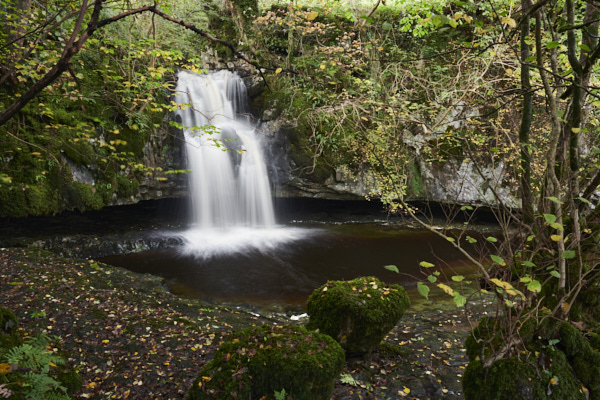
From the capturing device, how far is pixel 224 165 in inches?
502

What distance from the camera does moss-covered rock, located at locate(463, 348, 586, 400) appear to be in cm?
256

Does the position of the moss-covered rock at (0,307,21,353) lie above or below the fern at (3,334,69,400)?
above

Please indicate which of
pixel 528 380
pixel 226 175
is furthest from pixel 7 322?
pixel 226 175

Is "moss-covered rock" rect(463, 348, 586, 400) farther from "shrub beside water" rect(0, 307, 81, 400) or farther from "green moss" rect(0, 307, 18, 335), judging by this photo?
"green moss" rect(0, 307, 18, 335)

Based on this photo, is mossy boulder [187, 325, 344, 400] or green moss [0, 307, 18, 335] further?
green moss [0, 307, 18, 335]

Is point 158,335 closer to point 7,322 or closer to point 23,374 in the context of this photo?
point 7,322

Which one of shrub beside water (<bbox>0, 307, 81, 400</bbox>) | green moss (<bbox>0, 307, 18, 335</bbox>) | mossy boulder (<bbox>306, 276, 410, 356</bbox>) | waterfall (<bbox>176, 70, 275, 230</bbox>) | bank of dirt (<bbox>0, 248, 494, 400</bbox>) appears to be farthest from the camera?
waterfall (<bbox>176, 70, 275, 230</bbox>)

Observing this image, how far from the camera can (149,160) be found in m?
10.6

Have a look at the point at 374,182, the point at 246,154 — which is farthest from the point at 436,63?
the point at 246,154

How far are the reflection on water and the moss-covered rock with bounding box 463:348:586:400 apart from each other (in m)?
4.09

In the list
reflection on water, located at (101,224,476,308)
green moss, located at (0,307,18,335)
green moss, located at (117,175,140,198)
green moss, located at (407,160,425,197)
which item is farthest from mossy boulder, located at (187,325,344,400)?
green moss, located at (407,160,425,197)

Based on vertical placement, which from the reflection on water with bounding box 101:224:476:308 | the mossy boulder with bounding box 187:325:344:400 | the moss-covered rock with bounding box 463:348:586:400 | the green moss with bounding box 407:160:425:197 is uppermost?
the green moss with bounding box 407:160:425:197

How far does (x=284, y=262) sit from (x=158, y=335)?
5297 millimetres

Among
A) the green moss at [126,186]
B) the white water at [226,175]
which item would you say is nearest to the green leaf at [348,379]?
the white water at [226,175]
